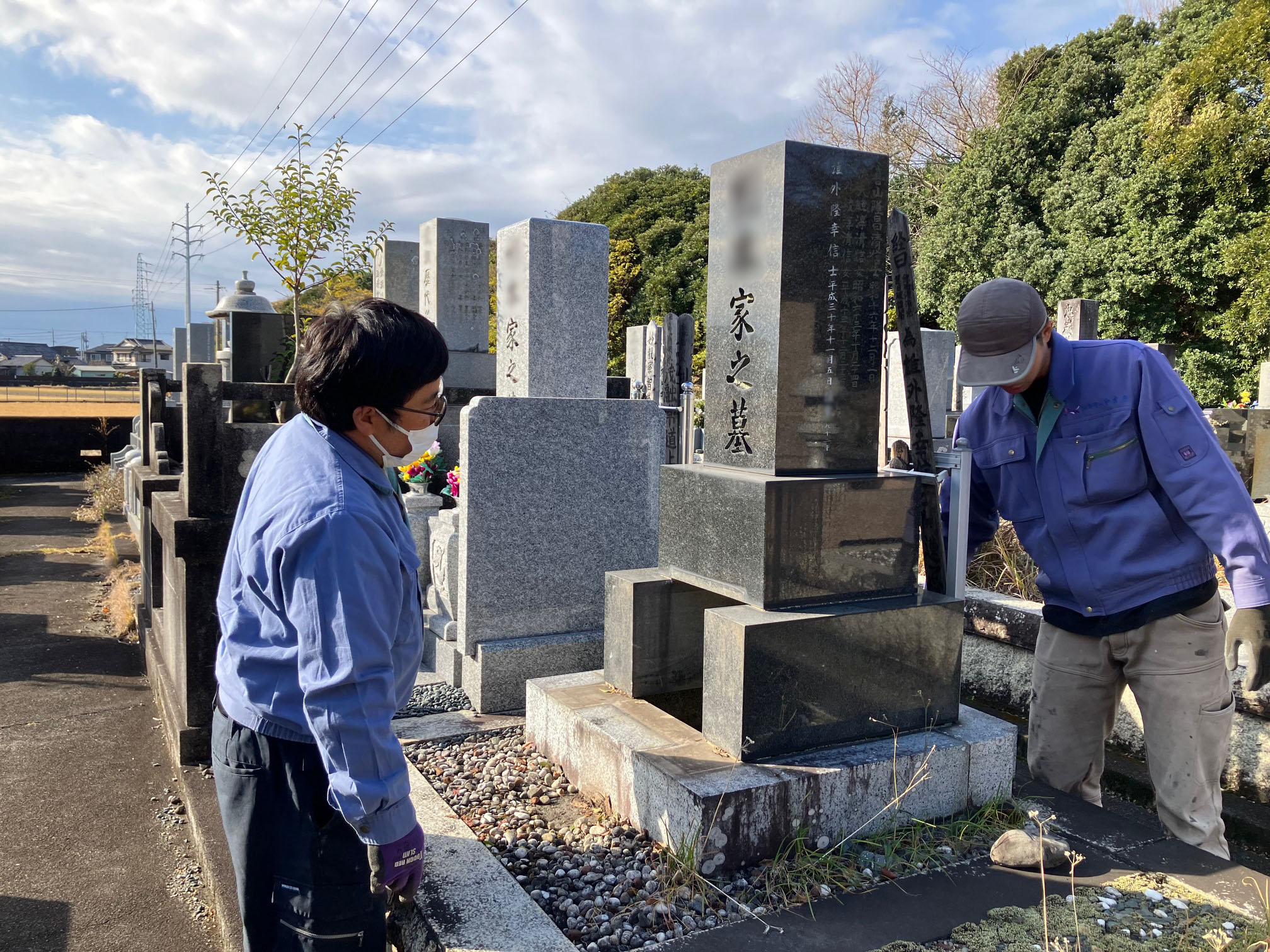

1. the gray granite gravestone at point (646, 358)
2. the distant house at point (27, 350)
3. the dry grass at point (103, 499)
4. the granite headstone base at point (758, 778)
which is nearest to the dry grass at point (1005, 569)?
the granite headstone base at point (758, 778)

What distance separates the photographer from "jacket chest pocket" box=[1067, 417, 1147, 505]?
9.27ft

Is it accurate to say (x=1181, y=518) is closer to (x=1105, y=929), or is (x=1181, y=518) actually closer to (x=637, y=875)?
(x=1105, y=929)

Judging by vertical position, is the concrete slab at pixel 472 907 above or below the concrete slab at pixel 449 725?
above

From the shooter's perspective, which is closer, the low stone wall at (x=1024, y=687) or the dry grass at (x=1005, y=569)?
the low stone wall at (x=1024, y=687)

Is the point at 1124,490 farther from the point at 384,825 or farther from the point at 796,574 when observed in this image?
the point at 384,825

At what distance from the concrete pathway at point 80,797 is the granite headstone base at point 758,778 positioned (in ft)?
4.54

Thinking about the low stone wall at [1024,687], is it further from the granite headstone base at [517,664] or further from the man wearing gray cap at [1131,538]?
the granite headstone base at [517,664]

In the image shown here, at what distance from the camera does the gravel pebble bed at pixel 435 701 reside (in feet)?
15.0

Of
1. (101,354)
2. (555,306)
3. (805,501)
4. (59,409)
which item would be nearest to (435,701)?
(555,306)

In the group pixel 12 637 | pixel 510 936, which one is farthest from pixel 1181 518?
pixel 12 637

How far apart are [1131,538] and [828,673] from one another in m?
1.03

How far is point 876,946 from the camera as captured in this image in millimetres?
2277

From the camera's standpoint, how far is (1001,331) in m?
2.90

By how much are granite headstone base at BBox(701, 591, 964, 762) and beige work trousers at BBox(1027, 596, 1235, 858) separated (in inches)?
16.6
